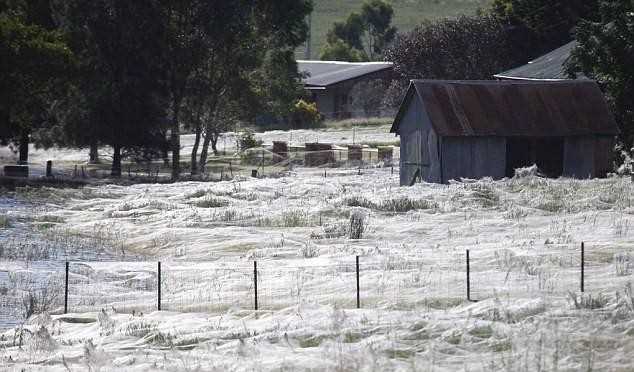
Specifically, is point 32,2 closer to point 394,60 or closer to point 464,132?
point 464,132

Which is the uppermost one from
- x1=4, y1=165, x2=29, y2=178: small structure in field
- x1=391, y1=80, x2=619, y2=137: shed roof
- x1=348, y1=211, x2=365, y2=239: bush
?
x1=391, y1=80, x2=619, y2=137: shed roof

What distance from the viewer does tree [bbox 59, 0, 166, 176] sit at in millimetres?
48875

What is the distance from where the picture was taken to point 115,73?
162 ft

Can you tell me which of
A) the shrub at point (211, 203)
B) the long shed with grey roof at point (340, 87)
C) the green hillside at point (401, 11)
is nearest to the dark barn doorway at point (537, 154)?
the shrub at point (211, 203)

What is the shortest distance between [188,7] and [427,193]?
21.8 meters

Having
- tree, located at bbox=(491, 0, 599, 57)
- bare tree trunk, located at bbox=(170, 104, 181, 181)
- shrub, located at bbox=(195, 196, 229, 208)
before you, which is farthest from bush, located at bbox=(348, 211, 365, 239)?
tree, located at bbox=(491, 0, 599, 57)

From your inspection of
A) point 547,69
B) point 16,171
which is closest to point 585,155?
point 547,69

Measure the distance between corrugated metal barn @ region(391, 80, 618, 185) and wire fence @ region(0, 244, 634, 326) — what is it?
17.2m

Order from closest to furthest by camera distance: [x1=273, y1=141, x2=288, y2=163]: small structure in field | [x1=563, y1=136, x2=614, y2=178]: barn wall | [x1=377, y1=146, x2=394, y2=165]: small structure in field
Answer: [x1=563, y1=136, x2=614, y2=178]: barn wall, [x1=377, y1=146, x2=394, y2=165]: small structure in field, [x1=273, y1=141, x2=288, y2=163]: small structure in field

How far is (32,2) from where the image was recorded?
52.5 metres

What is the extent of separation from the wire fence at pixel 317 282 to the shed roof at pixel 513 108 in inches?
693

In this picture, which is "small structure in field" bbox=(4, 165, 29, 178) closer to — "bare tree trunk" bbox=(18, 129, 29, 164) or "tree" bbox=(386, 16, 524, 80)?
"bare tree trunk" bbox=(18, 129, 29, 164)

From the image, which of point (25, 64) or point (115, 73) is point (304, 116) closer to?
point (115, 73)

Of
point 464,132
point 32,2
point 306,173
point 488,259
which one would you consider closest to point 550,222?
point 488,259
